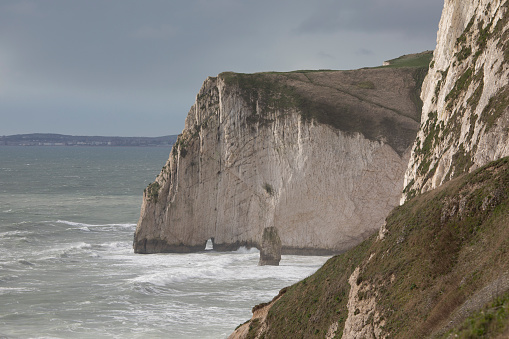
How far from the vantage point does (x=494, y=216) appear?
19266 millimetres

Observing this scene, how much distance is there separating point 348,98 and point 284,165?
8846 mm

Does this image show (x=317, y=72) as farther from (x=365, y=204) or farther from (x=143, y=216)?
(x=143, y=216)

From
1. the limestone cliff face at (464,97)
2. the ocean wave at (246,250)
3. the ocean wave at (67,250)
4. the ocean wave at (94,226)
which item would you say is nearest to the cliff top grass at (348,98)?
the ocean wave at (246,250)

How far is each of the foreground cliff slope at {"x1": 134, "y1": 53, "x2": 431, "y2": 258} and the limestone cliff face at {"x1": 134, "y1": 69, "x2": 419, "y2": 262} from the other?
0.28 ft

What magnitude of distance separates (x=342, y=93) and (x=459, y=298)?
41.8 metres

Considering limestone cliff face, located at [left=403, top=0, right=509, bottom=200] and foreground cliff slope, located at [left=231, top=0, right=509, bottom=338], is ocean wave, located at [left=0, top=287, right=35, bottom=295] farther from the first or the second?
limestone cliff face, located at [left=403, top=0, right=509, bottom=200]

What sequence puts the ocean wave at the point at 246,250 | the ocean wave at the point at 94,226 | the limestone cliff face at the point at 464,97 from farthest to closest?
the ocean wave at the point at 94,226 < the ocean wave at the point at 246,250 < the limestone cliff face at the point at 464,97

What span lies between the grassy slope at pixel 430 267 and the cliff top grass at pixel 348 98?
1205 inches

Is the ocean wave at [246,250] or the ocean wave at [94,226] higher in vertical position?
the ocean wave at [246,250]

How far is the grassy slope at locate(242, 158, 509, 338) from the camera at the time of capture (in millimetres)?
17531

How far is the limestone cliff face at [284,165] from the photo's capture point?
2100 inches

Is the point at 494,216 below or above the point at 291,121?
below

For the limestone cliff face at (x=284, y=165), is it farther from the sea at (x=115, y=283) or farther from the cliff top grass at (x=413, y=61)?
the cliff top grass at (x=413, y=61)

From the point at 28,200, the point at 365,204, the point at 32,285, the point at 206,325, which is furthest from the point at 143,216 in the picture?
the point at 28,200
